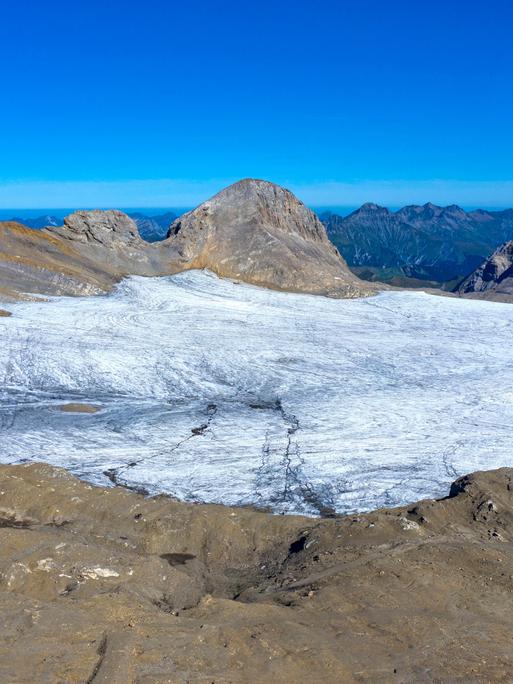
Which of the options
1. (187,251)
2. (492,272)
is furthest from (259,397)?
(492,272)

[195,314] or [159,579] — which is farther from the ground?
[195,314]

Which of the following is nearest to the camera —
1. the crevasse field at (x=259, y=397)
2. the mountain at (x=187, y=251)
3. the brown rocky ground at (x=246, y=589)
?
the brown rocky ground at (x=246, y=589)

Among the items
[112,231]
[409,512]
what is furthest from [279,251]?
[409,512]

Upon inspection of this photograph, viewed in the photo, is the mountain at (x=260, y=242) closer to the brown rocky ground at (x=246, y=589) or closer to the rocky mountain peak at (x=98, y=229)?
the rocky mountain peak at (x=98, y=229)

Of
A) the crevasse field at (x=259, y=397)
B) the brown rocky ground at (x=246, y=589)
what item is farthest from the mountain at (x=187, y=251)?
the brown rocky ground at (x=246, y=589)

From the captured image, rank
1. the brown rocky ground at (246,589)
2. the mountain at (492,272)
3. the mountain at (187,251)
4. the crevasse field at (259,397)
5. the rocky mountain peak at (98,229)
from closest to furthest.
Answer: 1. the brown rocky ground at (246,589)
2. the crevasse field at (259,397)
3. the mountain at (187,251)
4. the rocky mountain peak at (98,229)
5. the mountain at (492,272)

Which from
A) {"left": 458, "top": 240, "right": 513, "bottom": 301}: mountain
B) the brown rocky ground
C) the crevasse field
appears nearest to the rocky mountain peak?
the crevasse field

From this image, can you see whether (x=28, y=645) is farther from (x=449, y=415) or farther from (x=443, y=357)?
(x=443, y=357)
